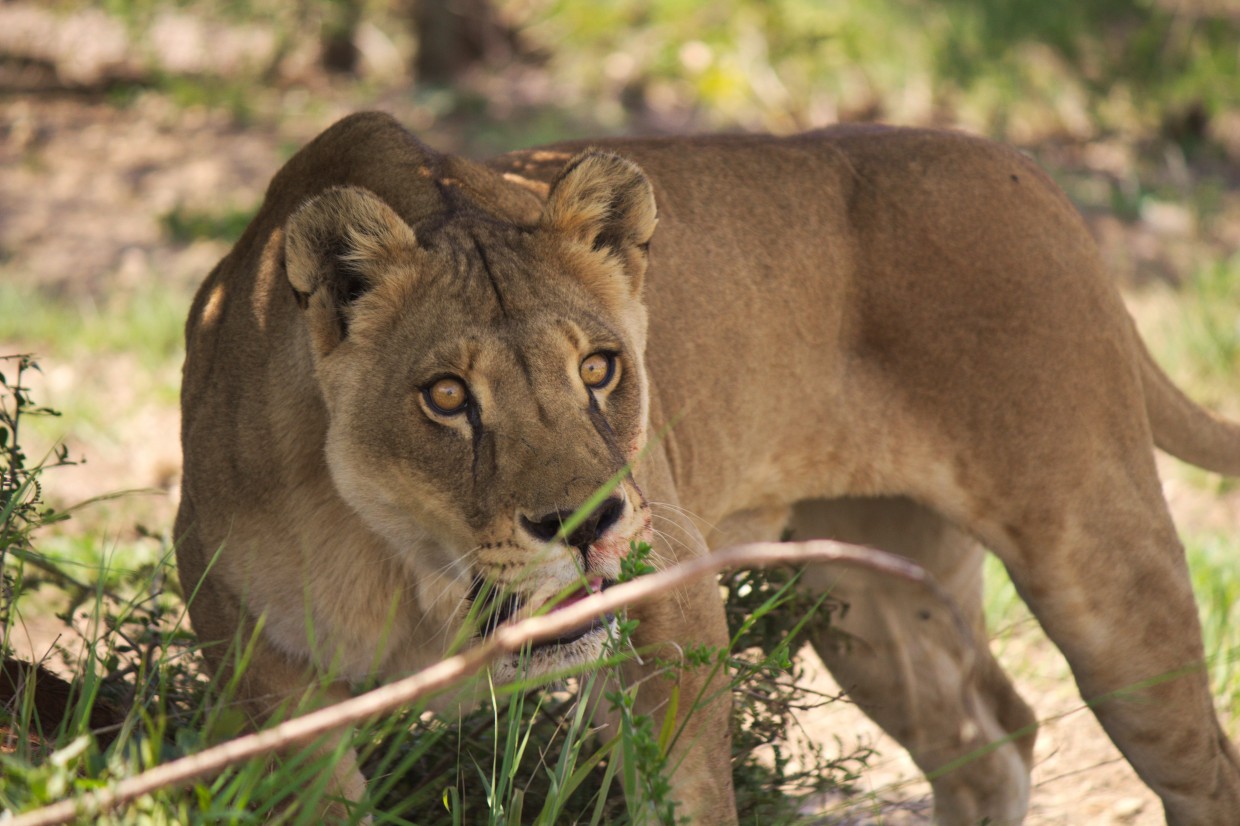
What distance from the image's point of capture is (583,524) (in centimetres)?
246

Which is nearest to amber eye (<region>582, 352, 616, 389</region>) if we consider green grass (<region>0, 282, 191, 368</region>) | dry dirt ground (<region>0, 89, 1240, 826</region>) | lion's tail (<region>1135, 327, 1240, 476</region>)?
dry dirt ground (<region>0, 89, 1240, 826</region>)

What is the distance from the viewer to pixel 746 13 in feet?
37.8

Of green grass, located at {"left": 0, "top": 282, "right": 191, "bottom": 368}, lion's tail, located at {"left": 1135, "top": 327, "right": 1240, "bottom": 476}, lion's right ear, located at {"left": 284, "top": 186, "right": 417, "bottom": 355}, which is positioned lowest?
lion's tail, located at {"left": 1135, "top": 327, "right": 1240, "bottom": 476}

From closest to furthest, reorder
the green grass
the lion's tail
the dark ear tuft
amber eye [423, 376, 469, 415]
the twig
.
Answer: the twig → amber eye [423, 376, 469, 415] → the dark ear tuft → the lion's tail → the green grass

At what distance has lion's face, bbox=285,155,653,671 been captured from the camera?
2.53 m

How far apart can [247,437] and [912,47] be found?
9508mm

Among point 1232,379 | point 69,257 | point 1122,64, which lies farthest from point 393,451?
point 1122,64

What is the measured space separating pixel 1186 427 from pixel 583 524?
8.05 ft

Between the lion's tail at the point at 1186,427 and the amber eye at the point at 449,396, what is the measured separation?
88.0 inches

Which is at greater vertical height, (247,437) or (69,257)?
(69,257)

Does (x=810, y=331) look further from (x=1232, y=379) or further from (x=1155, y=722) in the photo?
(x=1232, y=379)

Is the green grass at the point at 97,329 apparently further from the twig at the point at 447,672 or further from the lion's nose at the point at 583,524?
the twig at the point at 447,672

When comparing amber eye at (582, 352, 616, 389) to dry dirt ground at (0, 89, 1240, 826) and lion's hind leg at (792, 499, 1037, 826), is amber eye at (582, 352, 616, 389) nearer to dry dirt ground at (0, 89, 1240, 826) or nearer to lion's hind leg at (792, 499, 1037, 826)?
dry dirt ground at (0, 89, 1240, 826)

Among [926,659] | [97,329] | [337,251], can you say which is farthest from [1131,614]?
[97,329]
